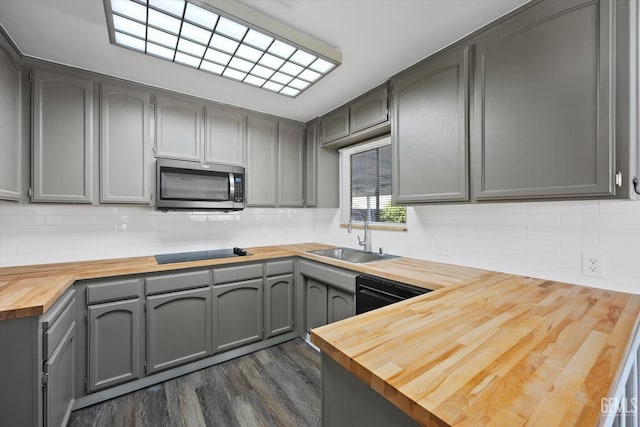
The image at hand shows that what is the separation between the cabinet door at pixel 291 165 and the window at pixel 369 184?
0.50 meters

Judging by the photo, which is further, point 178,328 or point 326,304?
point 326,304

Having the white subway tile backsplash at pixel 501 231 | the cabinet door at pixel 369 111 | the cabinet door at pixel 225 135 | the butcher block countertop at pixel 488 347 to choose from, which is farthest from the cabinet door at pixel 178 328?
the white subway tile backsplash at pixel 501 231

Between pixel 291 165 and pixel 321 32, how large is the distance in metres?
1.61

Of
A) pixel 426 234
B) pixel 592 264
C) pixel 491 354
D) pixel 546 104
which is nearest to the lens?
pixel 491 354

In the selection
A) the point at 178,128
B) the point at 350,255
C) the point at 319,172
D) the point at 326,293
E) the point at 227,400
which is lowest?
the point at 227,400

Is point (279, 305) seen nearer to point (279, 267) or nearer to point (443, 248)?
point (279, 267)

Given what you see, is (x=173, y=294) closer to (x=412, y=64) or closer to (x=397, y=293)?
(x=397, y=293)

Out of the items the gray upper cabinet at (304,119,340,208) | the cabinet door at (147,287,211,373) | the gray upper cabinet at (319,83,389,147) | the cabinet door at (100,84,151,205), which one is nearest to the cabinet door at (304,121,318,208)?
the gray upper cabinet at (304,119,340,208)

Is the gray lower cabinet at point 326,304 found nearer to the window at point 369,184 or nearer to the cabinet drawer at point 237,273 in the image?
the cabinet drawer at point 237,273

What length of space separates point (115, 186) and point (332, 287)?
1.94 m

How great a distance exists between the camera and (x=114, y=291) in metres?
1.90

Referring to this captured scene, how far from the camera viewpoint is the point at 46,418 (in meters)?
1.35

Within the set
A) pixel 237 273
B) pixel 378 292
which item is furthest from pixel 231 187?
pixel 378 292

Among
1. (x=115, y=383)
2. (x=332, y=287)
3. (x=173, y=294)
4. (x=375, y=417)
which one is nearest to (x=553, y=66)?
(x=375, y=417)
